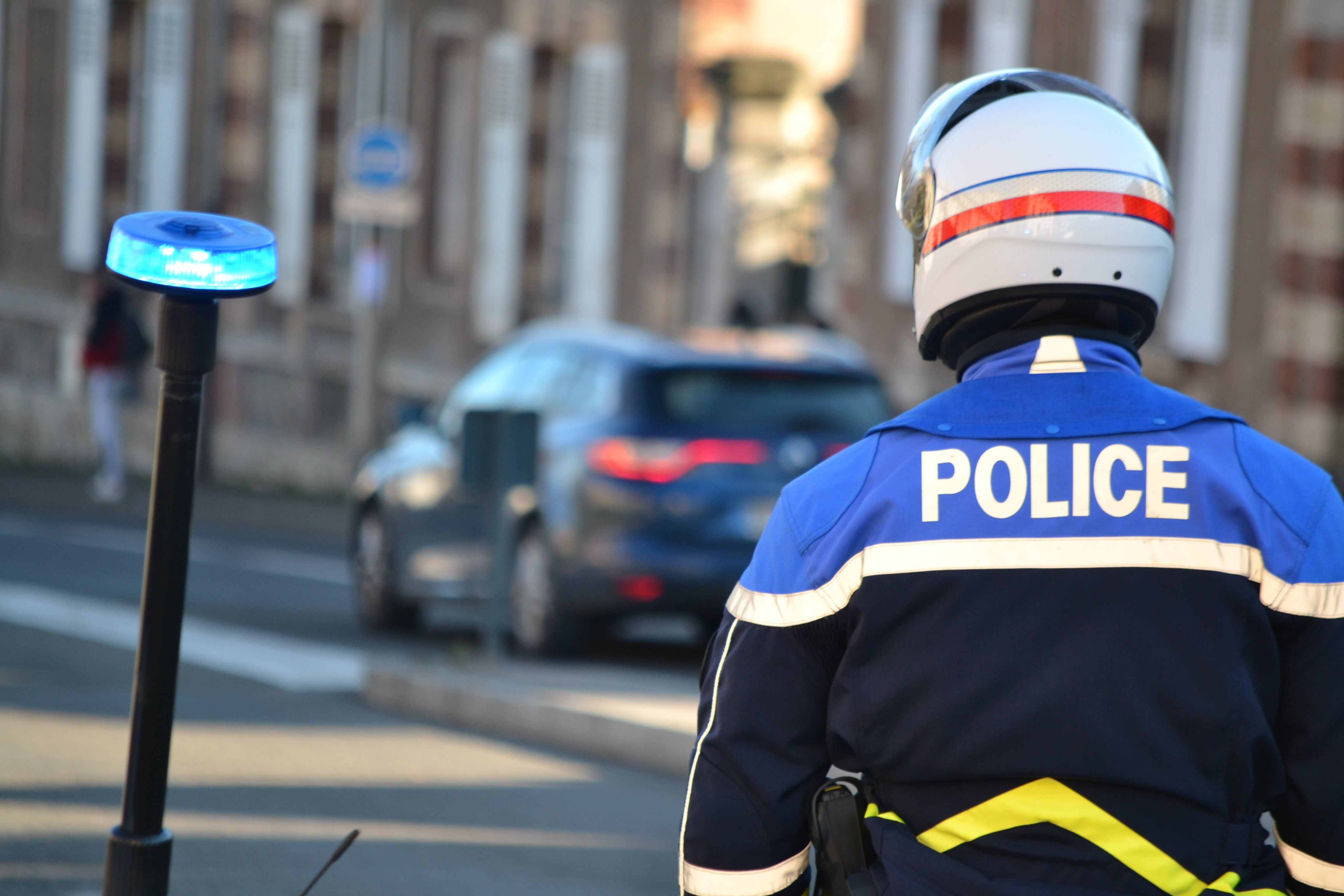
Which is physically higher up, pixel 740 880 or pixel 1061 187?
pixel 1061 187

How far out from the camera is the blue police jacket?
2.06 m

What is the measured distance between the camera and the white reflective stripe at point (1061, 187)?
2.31 m

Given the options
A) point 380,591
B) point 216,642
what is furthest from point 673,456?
point 380,591

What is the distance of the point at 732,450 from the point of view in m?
9.79

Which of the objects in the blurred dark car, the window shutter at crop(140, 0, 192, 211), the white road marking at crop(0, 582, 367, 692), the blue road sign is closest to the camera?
the white road marking at crop(0, 582, 367, 692)

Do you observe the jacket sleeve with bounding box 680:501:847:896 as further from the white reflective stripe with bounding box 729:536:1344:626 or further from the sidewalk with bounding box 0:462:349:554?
the sidewalk with bounding box 0:462:349:554

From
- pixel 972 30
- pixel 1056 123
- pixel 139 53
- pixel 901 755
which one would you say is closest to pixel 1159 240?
pixel 1056 123

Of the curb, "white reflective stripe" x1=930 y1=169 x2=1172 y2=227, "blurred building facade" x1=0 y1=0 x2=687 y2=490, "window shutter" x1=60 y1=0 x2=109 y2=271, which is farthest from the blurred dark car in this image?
"window shutter" x1=60 y1=0 x2=109 y2=271

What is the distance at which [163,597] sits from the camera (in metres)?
3.15

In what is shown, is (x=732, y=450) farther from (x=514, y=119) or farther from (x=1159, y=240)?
(x=514, y=119)

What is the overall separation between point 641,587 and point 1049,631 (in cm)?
771

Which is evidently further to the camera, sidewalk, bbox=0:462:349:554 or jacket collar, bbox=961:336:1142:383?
sidewalk, bbox=0:462:349:554

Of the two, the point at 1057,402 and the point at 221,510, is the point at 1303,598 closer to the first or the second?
the point at 1057,402

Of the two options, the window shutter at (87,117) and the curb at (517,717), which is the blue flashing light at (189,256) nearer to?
the curb at (517,717)
